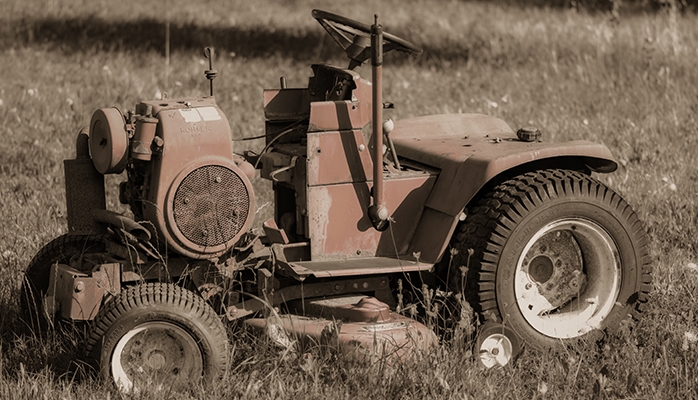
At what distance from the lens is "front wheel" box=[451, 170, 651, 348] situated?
13.7ft

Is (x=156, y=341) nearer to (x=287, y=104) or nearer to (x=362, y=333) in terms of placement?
(x=362, y=333)

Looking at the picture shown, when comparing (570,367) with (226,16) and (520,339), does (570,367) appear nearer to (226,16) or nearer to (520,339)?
(520,339)

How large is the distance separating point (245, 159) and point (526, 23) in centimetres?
799

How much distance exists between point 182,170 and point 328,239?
647 mm

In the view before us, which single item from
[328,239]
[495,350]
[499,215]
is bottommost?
[495,350]

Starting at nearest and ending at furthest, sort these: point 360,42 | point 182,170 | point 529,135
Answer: point 182,170 → point 360,42 → point 529,135

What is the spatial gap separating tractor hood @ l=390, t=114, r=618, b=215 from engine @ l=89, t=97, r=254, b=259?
2.61 ft

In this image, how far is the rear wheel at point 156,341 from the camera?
3.80 metres

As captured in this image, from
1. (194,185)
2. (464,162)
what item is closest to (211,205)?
(194,185)

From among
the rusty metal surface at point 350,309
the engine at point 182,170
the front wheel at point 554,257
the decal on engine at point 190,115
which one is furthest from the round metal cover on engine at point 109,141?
the front wheel at point 554,257

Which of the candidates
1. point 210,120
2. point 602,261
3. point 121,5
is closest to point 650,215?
point 602,261

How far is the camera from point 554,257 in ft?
14.6

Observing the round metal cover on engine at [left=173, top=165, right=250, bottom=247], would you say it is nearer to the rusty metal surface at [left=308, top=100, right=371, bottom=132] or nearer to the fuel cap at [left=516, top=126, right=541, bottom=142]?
the rusty metal surface at [left=308, top=100, right=371, bottom=132]

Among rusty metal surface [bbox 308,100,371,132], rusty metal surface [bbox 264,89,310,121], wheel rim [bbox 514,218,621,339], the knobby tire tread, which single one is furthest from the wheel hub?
rusty metal surface [bbox 264,89,310,121]
